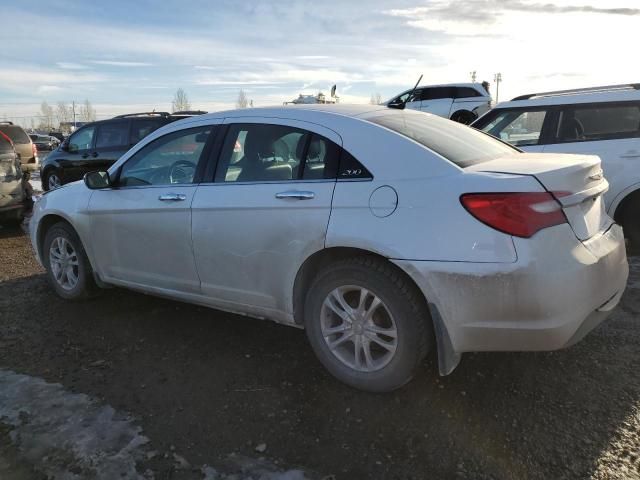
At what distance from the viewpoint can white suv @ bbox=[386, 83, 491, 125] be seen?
17.9 meters

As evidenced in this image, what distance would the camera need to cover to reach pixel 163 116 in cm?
1072

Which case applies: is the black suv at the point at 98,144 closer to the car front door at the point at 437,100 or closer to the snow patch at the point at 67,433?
the snow patch at the point at 67,433

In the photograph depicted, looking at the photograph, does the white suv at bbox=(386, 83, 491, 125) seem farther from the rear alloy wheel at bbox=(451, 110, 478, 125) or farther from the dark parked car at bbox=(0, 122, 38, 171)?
the dark parked car at bbox=(0, 122, 38, 171)

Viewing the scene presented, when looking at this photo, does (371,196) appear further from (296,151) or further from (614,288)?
(614,288)

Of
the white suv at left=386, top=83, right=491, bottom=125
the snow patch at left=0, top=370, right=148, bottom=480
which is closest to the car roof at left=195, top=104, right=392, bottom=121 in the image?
the snow patch at left=0, top=370, right=148, bottom=480

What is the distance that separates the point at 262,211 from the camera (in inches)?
133

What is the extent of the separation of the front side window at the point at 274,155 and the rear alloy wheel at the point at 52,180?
991 cm

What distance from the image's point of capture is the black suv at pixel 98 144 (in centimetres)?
1088

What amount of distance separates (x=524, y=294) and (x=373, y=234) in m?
0.80

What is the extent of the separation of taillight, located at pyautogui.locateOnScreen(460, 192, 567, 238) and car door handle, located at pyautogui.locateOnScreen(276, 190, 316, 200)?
90 cm

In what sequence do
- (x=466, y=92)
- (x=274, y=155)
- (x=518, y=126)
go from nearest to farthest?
1. (x=274, y=155)
2. (x=518, y=126)
3. (x=466, y=92)

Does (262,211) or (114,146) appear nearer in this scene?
(262,211)

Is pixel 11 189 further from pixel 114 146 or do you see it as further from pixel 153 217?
pixel 153 217

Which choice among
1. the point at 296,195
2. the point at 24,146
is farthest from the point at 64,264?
the point at 24,146
